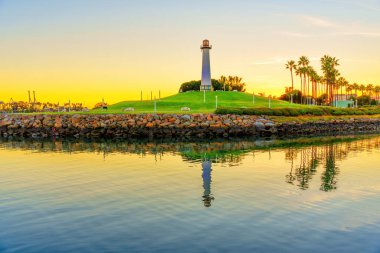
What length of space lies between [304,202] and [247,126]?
40.2 metres

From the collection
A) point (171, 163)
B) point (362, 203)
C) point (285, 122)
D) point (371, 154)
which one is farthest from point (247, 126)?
point (362, 203)

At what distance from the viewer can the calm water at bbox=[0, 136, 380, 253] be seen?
11812 mm

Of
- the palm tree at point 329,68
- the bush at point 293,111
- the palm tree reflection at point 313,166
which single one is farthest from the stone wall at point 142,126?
the palm tree at point 329,68

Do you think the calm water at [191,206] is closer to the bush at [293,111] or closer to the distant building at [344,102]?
the bush at [293,111]

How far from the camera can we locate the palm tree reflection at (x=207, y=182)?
16580 mm

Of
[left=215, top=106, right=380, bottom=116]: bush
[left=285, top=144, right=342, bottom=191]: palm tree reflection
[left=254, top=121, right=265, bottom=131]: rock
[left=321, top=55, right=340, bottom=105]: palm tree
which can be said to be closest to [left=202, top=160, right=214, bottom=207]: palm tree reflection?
[left=285, top=144, right=342, bottom=191]: palm tree reflection

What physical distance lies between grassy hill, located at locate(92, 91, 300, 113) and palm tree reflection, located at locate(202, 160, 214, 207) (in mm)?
37719

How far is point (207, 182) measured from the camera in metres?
20.4

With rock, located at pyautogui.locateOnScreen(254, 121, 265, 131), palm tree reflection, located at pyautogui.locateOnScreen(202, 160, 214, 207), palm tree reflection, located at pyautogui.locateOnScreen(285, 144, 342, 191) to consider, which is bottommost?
palm tree reflection, located at pyautogui.locateOnScreen(285, 144, 342, 191)

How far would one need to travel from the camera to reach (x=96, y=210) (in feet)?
50.1

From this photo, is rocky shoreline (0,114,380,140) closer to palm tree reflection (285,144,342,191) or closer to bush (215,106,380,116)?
bush (215,106,380,116)

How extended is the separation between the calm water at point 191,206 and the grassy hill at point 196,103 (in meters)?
39.3

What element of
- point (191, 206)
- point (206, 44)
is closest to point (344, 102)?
point (206, 44)

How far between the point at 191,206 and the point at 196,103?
6017 cm
